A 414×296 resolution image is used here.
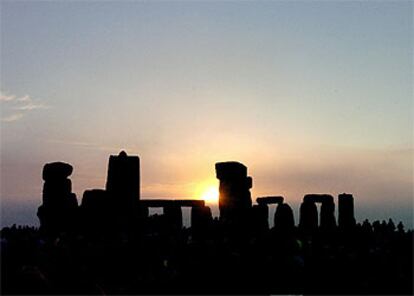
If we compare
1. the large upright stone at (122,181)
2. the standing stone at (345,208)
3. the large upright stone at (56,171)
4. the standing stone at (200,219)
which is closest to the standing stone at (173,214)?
the standing stone at (200,219)

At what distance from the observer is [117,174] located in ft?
107

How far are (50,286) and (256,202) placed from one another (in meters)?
21.2

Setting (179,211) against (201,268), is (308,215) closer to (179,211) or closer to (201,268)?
(179,211)

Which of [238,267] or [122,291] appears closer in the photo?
[122,291]

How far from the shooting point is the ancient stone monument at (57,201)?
33062 millimetres

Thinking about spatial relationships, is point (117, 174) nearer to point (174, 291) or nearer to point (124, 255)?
point (124, 255)

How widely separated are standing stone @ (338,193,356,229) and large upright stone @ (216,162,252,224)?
6.48 m

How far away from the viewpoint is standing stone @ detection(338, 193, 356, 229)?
38.2m

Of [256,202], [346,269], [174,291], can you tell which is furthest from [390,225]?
[174,291]

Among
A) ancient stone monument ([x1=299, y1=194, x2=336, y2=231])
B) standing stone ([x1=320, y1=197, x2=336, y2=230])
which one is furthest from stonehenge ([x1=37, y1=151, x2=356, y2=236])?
standing stone ([x1=320, y1=197, x2=336, y2=230])

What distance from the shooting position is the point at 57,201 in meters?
33.5

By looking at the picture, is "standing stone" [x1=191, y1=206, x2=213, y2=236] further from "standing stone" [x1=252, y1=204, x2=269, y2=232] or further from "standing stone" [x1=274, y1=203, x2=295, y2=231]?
"standing stone" [x1=274, y1=203, x2=295, y2=231]

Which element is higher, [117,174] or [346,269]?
[117,174]

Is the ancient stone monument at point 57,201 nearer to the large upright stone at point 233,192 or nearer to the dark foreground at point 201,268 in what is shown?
the large upright stone at point 233,192
